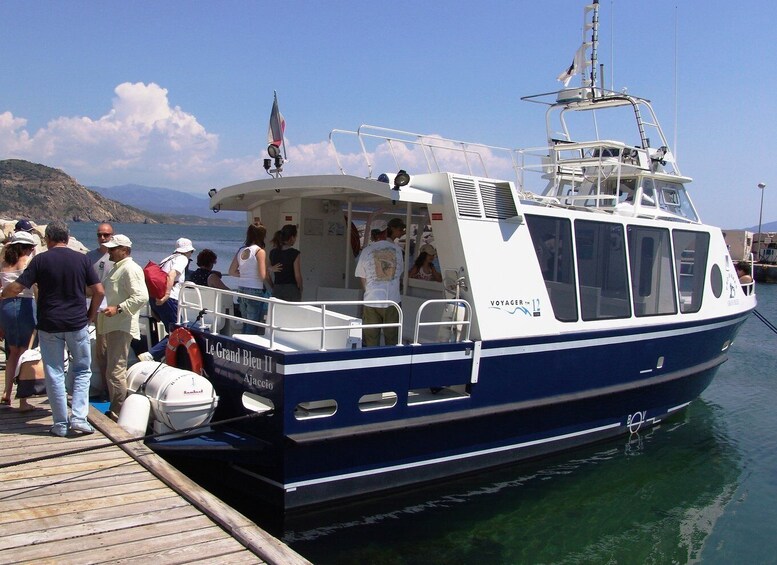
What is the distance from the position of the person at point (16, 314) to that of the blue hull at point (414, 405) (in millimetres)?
1483

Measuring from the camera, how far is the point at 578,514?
7.05 meters

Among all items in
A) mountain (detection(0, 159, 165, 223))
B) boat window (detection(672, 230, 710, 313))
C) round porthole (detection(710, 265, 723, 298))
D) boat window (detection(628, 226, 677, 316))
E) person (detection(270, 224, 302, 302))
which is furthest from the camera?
mountain (detection(0, 159, 165, 223))

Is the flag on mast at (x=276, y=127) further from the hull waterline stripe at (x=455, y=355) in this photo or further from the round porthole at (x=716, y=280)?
the round porthole at (x=716, y=280)

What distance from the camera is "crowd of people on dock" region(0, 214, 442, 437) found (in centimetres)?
545

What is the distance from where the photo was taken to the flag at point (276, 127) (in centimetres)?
782

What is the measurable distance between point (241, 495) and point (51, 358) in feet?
6.65

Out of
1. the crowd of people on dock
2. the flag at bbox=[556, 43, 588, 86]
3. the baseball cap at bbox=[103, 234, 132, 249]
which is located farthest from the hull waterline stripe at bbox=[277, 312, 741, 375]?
the flag at bbox=[556, 43, 588, 86]

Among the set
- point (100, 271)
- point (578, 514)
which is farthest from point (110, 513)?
point (578, 514)

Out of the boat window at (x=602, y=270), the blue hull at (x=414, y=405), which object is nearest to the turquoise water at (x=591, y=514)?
the blue hull at (x=414, y=405)

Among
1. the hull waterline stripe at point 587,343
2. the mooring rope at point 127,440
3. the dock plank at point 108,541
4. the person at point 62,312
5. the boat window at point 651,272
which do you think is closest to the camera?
the dock plank at point 108,541

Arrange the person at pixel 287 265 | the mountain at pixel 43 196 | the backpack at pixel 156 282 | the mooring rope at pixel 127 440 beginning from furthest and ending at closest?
1. the mountain at pixel 43 196
2. the backpack at pixel 156 282
3. the person at pixel 287 265
4. the mooring rope at pixel 127 440

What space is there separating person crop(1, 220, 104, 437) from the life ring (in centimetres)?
100

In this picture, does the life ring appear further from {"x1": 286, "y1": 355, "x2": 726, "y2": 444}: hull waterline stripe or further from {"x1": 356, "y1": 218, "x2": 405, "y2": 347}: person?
{"x1": 356, "y1": 218, "x2": 405, "y2": 347}: person

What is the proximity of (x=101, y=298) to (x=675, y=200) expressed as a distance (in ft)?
26.1
